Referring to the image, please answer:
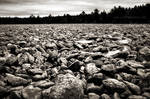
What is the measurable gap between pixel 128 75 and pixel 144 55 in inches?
53.6

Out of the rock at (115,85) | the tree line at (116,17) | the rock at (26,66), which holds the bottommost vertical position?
the rock at (115,85)

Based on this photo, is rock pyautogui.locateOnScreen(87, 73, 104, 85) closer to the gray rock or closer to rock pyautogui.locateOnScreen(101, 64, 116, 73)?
rock pyautogui.locateOnScreen(101, 64, 116, 73)

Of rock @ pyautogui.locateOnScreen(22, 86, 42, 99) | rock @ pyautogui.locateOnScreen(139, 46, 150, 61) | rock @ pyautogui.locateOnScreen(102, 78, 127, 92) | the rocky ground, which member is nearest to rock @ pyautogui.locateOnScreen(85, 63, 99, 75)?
the rocky ground

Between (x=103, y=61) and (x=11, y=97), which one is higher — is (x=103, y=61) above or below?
above

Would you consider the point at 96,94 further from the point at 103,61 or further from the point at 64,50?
the point at 64,50

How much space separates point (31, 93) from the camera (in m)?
2.13

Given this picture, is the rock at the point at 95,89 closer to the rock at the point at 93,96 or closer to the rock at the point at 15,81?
the rock at the point at 93,96

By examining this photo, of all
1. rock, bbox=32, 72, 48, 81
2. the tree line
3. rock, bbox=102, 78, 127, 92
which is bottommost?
rock, bbox=32, 72, 48, 81

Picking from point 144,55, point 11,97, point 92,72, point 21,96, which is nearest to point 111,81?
point 92,72

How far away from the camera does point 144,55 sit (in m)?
3.67

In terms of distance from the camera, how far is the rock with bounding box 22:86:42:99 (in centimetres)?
208

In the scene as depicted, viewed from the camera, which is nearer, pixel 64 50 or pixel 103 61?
pixel 103 61

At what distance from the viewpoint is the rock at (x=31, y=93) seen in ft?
6.81

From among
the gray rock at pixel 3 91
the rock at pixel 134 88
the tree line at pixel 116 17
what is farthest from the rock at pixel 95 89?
the tree line at pixel 116 17
